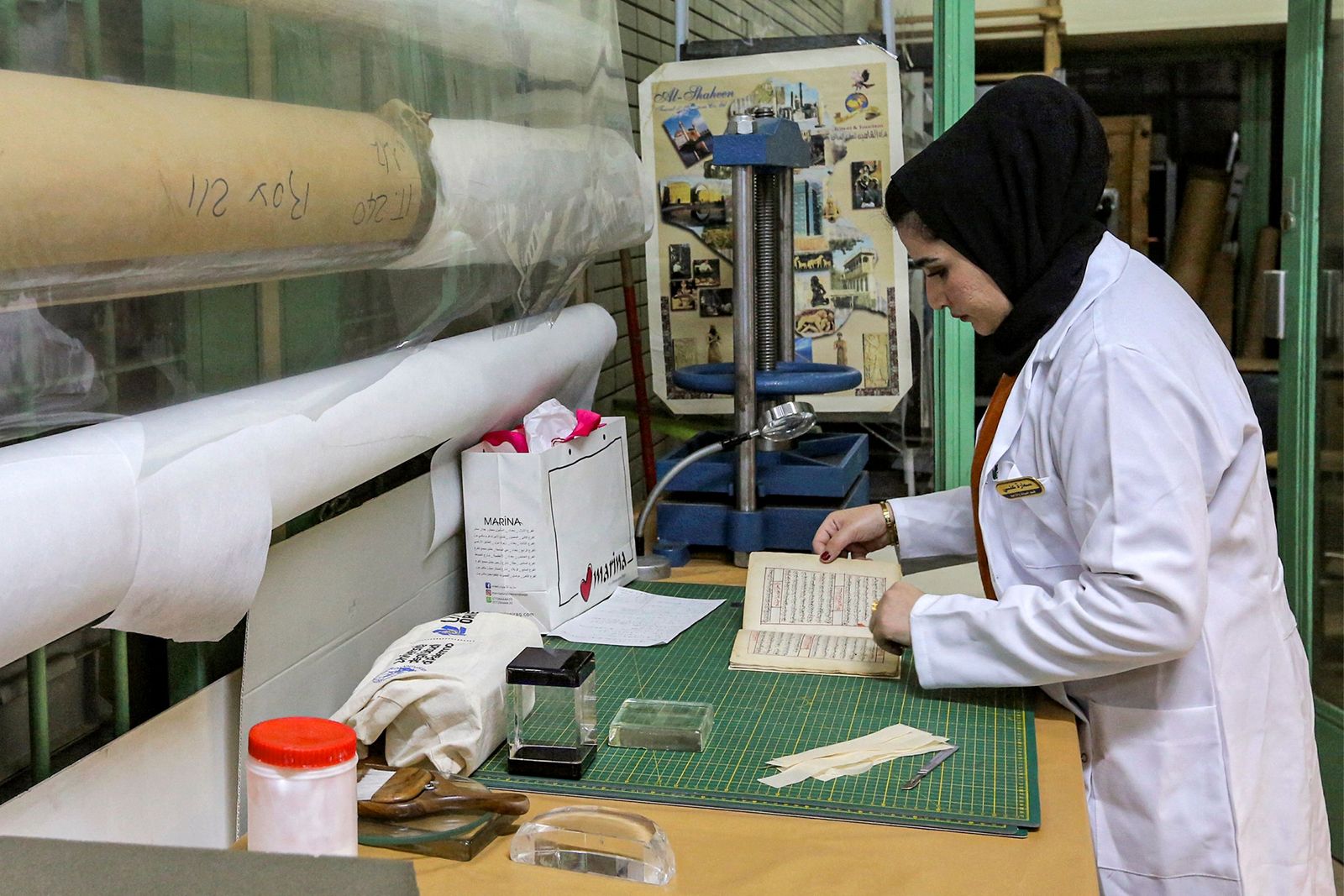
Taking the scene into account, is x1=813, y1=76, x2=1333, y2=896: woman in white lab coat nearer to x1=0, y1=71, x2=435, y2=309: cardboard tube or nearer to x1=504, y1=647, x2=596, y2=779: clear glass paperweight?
x1=504, y1=647, x2=596, y2=779: clear glass paperweight

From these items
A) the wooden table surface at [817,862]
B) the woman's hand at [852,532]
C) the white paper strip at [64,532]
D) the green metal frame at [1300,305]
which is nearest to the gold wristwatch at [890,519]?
the woman's hand at [852,532]

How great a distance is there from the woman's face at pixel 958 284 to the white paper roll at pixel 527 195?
18.5 inches

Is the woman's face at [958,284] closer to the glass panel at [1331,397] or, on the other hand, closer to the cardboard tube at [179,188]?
the cardboard tube at [179,188]

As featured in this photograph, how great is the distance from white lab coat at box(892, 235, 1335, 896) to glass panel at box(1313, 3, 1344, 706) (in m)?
1.79

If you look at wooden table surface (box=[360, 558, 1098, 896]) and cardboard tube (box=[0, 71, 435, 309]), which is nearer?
cardboard tube (box=[0, 71, 435, 309])

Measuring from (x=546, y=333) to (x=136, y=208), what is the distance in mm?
1149

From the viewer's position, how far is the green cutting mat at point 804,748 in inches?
51.4

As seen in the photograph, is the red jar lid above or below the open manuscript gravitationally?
above

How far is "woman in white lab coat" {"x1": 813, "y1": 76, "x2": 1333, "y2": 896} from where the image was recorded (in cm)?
146

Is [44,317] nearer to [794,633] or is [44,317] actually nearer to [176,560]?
[176,560]

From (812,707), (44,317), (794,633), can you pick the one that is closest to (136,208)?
(44,317)

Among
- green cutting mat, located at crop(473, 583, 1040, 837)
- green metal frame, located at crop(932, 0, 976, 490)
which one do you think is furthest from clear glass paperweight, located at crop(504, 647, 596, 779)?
green metal frame, located at crop(932, 0, 976, 490)

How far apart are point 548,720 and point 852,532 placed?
2.57 feet

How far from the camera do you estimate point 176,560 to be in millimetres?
1042
